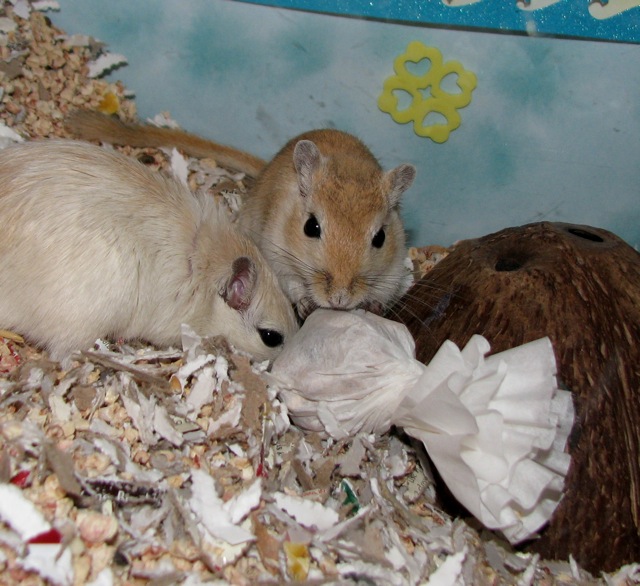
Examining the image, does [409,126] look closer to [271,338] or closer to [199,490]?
[271,338]

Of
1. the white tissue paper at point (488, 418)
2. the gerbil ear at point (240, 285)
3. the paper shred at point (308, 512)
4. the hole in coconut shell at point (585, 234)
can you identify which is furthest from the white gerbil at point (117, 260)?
the hole in coconut shell at point (585, 234)

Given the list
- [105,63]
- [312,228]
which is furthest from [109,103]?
[312,228]

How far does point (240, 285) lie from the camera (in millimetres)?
2832

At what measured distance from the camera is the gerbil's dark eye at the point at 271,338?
2957mm

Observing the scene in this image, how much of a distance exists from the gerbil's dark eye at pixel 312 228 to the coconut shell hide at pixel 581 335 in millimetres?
605

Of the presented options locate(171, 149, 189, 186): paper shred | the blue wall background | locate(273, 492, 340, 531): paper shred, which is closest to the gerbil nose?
locate(273, 492, 340, 531): paper shred

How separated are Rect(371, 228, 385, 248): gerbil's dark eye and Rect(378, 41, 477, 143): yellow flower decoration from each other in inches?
26.7

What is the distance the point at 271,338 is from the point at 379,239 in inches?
26.5

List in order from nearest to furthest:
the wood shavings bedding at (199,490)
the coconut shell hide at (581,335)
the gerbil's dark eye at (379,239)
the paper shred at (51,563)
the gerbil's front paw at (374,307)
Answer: the paper shred at (51,563), the wood shavings bedding at (199,490), the coconut shell hide at (581,335), the gerbil's dark eye at (379,239), the gerbil's front paw at (374,307)

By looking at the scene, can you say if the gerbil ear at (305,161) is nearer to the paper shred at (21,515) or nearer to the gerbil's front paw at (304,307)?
the gerbil's front paw at (304,307)

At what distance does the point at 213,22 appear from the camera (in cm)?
353

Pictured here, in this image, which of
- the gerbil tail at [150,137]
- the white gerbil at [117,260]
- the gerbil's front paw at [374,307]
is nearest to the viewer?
the white gerbil at [117,260]

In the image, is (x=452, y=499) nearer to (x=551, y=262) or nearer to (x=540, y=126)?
(x=551, y=262)

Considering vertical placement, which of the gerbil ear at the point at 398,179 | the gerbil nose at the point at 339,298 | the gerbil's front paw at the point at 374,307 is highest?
the gerbil ear at the point at 398,179
